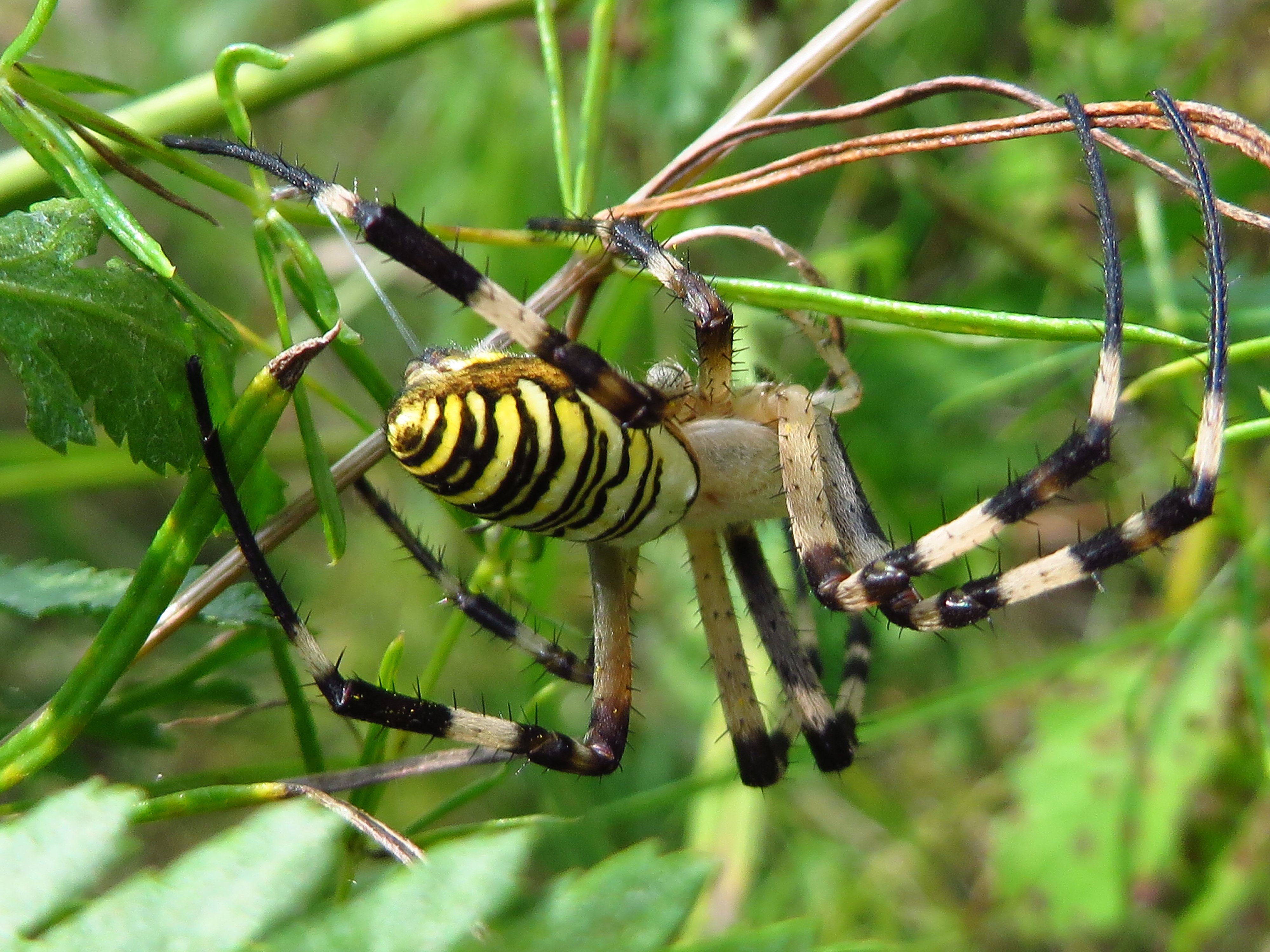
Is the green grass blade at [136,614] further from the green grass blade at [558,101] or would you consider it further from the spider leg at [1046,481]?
the spider leg at [1046,481]

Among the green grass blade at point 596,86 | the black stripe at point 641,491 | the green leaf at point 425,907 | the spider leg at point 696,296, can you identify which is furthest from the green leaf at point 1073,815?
the green leaf at point 425,907

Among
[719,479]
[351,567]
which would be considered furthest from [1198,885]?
[351,567]

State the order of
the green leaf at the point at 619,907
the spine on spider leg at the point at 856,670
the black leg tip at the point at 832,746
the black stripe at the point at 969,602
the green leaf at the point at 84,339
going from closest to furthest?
the green leaf at the point at 619,907 → the green leaf at the point at 84,339 → the black stripe at the point at 969,602 → the black leg tip at the point at 832,746 → the spine on spider leg at the point at 856,670

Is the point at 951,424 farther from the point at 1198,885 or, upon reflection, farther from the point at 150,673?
the point at 150,673

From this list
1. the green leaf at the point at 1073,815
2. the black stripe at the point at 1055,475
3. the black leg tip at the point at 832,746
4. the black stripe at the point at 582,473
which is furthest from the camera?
the green leaf at the point at 1073,815

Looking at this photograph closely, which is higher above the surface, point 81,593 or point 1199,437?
point 81,593

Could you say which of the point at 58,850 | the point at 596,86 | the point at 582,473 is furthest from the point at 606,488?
the point at 58,850

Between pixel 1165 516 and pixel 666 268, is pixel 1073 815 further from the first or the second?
pixel 666 268

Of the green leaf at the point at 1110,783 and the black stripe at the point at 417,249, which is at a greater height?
the black stripe at the point at 417,249

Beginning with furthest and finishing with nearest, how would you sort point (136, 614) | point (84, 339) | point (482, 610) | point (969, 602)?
1. point (482, 610)
2. point (969, 602)
3. point (136, 614)
4. point (84, 339)
